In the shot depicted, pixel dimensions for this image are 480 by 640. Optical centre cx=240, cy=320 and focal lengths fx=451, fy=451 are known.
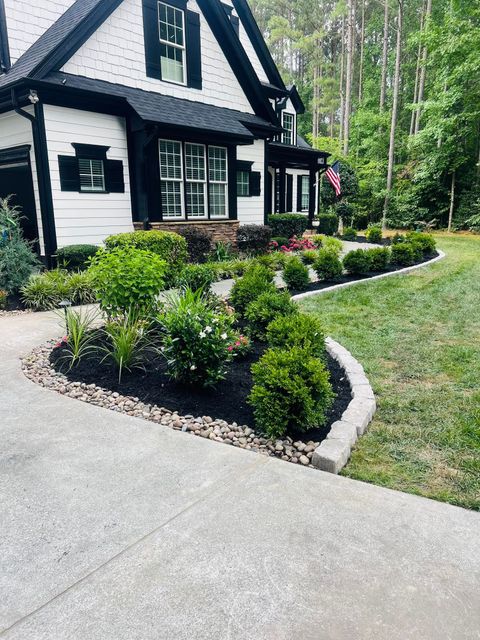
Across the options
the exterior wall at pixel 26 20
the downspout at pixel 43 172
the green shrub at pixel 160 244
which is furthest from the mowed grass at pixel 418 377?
the exterior wall at pixel 26 20

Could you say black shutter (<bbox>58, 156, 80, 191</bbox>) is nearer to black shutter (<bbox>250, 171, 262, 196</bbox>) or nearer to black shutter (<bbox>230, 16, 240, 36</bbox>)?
black shutter (<bbox>250, 171, 262, 196</bbox>)

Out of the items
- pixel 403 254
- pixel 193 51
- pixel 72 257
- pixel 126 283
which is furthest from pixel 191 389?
pixel 193 51

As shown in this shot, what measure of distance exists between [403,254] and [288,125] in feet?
36.0

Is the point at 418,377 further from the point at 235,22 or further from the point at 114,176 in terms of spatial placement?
the point at 235,22

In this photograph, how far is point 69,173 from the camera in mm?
9258

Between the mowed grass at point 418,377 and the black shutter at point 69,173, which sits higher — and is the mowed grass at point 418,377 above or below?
below

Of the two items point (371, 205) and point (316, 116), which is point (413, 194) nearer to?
point (371, 205)

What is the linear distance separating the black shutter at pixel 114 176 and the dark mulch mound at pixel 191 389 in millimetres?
6447

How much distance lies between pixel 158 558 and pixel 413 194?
23.4 m

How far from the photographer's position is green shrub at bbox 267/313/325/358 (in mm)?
3885

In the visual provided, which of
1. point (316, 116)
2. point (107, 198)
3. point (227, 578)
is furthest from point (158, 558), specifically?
point (316, 116)

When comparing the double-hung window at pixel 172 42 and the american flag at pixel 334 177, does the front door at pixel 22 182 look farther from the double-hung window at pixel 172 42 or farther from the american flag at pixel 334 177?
the american flag at pixel 334 177

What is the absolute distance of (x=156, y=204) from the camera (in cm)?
1048

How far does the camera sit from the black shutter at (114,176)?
1003cm
